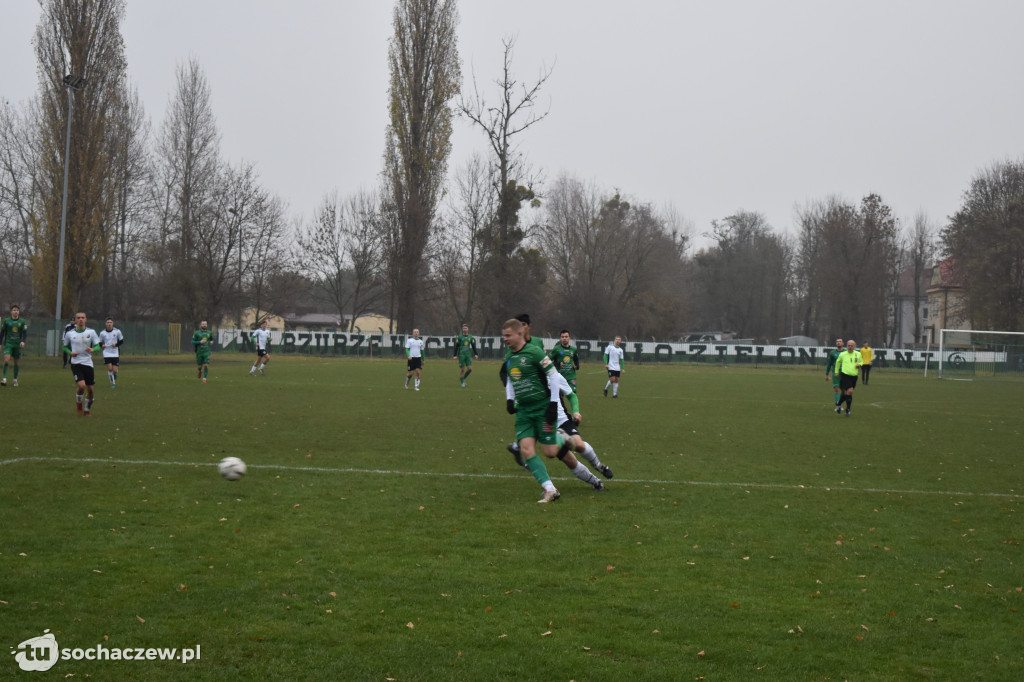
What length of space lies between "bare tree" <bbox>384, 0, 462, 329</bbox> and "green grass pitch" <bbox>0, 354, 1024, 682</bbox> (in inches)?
1735

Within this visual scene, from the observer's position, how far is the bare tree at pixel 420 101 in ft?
186

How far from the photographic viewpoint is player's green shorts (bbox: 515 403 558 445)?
9.96 metres

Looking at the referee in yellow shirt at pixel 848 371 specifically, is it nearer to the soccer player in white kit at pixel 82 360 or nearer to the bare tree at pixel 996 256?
the soccer player in white kit at pixel 82 360

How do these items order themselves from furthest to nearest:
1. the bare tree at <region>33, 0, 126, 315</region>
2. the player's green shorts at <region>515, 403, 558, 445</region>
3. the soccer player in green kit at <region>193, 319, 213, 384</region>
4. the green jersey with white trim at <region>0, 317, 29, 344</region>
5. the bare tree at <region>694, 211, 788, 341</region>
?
the bare tree at <region>694, 211, 788, 341</region>, the bare tree at <region>33, 0, 126, 315</region>, the soccer player in green kit at <region>193, 319, 213, 384</region>, the green jersey with white trim at <region>0, 317, 29, 344</region>, the player's green shorts at <region>515, 403, 558, 445</region>

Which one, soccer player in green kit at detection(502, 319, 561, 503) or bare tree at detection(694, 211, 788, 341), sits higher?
bare tree at detection(694, 211, 788, 341)

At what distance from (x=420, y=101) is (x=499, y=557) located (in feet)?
173

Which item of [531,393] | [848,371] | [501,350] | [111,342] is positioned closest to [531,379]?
[531,393]

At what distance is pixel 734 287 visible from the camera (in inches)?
3622

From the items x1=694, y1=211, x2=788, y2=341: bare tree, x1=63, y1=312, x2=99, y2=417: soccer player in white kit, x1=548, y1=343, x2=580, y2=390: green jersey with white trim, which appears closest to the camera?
x1=548, y1=343, x2=580, y2=390: green jersey with white trim

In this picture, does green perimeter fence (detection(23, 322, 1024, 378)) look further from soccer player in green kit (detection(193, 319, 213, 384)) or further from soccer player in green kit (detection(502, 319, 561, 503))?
soccer player in green kit (detection(502, 319, 561, 503))

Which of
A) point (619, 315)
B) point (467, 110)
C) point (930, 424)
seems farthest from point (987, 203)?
point (930, 424)

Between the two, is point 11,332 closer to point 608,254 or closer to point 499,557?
point 499,557

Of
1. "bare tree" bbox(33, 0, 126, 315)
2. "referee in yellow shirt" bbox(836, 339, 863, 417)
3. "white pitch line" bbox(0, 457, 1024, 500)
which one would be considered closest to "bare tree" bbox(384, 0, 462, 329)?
"bare tree" bbox(33, 0, 126, 315)

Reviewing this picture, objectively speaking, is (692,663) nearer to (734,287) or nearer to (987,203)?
Result: (987,203)
